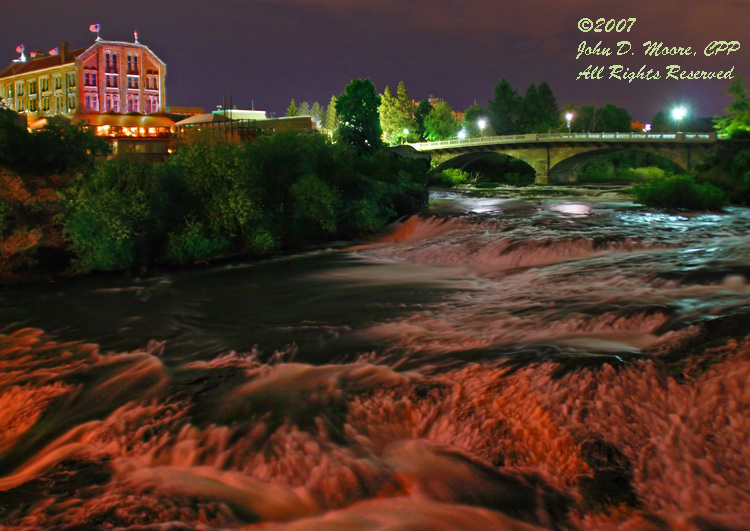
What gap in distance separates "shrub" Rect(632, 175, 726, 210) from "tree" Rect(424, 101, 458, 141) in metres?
88.9

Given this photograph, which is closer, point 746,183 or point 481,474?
point 481,474

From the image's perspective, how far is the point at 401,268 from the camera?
2116cm

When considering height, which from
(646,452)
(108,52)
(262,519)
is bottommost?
(262,519)

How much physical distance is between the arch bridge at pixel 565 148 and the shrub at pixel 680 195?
2663cm

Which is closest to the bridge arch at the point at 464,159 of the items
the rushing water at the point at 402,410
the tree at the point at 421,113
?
the tree at the point at 421,113

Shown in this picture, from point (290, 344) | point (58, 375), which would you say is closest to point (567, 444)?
point (290, 344)

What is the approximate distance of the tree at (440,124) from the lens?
120875mm

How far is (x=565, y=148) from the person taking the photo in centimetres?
6988

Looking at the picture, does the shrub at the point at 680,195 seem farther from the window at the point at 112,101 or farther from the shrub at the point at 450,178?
the window at the point at 112,101

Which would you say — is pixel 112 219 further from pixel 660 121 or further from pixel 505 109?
pixel 660 121

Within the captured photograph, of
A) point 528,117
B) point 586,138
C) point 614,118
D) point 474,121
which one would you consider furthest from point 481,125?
point 586,138

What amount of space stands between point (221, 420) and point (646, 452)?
5.40m

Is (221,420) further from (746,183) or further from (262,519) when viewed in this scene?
(746,183)

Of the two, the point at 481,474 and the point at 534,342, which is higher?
the point at 534,342
